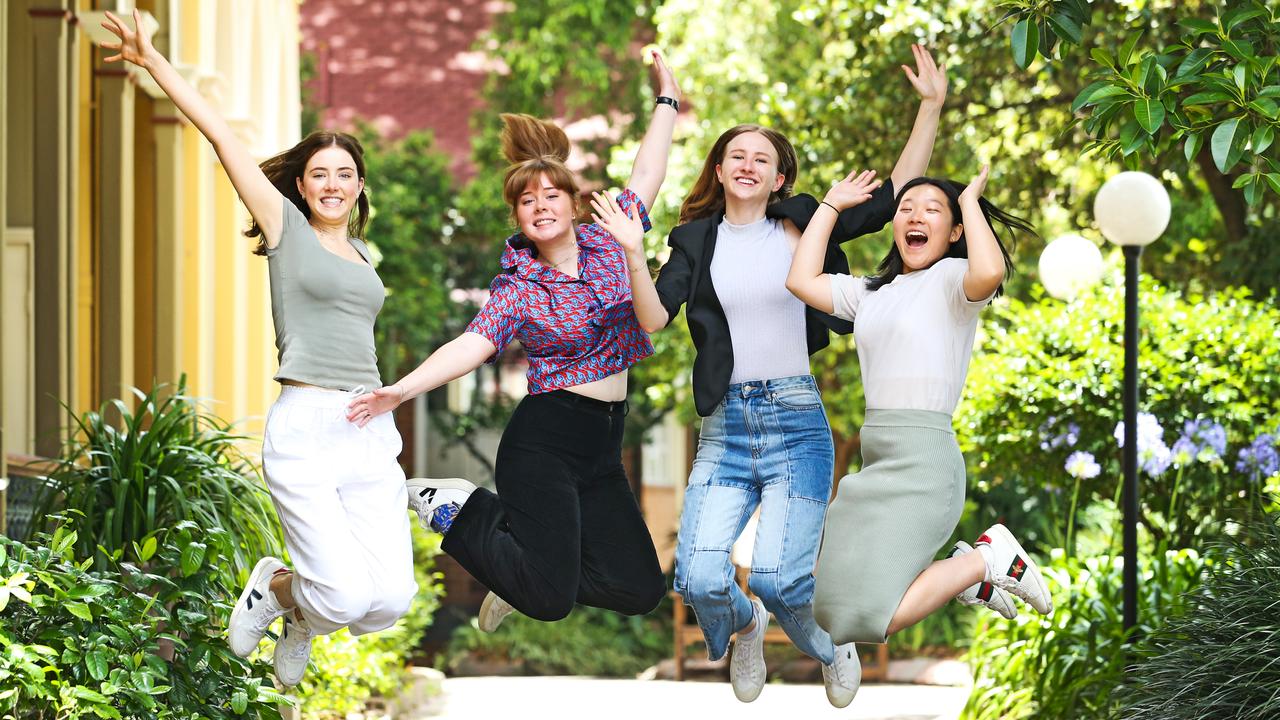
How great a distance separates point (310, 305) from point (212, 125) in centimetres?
64

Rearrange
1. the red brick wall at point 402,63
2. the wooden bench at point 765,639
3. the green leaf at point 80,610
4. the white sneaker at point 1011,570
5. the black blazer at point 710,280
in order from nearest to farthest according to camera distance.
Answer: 1. the white sneaker at point 1011,570
2. the green leaf at point 80,610
3. the black blazer at point 710,280
4. the wooden bench at point 765,639
5. the red brick wall at point 402,63

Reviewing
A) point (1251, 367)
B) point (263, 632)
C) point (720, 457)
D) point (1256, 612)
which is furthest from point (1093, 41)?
point (263, 632)

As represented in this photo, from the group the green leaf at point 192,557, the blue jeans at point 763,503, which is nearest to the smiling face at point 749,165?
the blue jeans at point 763,503

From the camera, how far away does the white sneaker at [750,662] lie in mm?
5629

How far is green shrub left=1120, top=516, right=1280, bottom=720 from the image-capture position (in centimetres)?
567

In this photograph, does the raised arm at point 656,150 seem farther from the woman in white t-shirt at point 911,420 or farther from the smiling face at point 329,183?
the smiling face at point 329,183

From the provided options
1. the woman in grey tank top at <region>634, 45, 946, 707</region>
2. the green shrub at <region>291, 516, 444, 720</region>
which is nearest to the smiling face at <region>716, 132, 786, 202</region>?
the woman in grey tank top at <region>634, 45, 946, 707</region>

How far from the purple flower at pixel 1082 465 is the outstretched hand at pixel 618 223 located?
4.65 meters

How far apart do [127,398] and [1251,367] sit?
6.52 meters

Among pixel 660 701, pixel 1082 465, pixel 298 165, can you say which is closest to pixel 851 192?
pixel 298 165

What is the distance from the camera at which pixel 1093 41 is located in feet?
34.0

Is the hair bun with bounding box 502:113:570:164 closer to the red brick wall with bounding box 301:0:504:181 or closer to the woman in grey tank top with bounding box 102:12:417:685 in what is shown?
the woman in grey tank top with bounding box 102:12:417:685

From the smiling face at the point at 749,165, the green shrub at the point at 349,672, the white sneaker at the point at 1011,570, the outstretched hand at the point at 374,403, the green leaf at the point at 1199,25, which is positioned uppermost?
the green leaf at the point at 1199,25

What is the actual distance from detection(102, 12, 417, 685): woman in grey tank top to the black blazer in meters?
1.00
